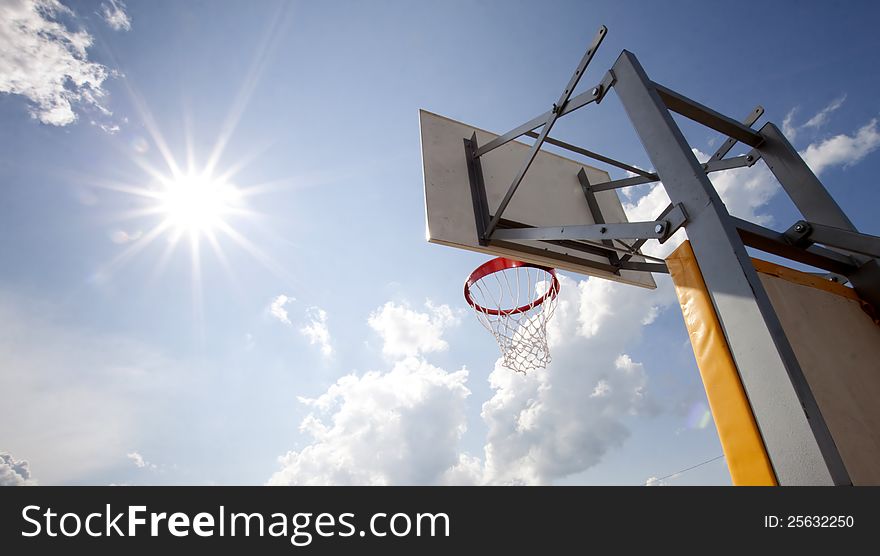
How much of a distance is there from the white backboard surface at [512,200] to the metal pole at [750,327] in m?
1.55

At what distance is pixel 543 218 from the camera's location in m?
4.16

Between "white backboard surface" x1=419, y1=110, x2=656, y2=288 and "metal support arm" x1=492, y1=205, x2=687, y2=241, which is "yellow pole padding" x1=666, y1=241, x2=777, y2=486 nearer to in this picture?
"metal support arm" x1=492, y1=205, x2=687, y2=241

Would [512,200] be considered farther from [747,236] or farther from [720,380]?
[720,380]

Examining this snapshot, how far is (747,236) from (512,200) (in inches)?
83.5

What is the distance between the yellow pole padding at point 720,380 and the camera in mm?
1678

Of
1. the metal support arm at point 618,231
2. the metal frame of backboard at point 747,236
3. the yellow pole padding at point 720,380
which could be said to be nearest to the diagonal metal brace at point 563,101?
the metal frame of backboard at point 747,236

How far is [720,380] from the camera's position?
1855 mm

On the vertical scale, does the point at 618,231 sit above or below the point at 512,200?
below

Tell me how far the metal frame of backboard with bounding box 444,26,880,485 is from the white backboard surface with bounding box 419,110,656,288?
224 millimetres

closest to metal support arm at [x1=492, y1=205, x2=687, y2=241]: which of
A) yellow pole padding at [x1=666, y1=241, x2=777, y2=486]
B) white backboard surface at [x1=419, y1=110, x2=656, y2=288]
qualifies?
yellow pole padding at [x1=666, y1=241, x2=777, y2=486]

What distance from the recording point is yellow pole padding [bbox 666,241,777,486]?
1.68 metres

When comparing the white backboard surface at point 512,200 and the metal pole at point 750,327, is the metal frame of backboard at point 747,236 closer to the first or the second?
the metal pole at point 750,327

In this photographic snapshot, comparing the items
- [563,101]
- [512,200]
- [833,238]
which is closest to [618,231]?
[833,238]
